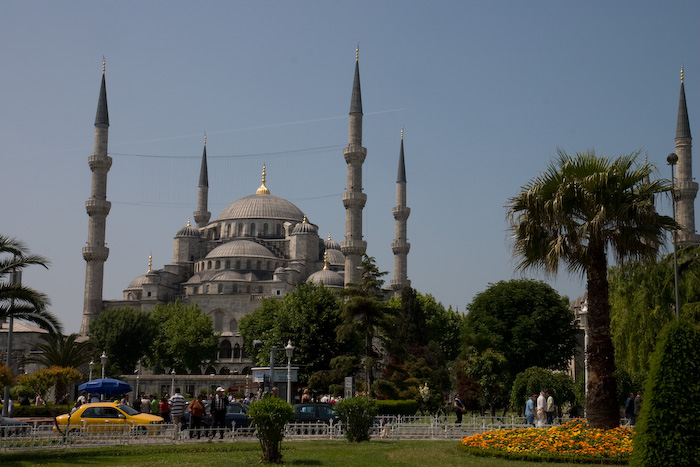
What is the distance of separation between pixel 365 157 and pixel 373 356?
26.4m

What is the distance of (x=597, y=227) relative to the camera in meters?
13.2

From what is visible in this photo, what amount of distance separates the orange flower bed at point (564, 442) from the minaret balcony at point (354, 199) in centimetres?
4022

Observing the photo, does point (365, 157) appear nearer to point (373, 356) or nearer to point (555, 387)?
point (373, 356)

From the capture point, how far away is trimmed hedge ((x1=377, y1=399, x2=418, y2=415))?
1018 inches

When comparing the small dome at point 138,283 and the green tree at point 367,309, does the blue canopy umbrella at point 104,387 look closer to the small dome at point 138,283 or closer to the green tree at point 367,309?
the green tree at point 367,309

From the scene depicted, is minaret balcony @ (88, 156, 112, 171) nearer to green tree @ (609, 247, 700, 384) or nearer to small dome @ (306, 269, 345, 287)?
small dome @ (306, 269, 345, 287)

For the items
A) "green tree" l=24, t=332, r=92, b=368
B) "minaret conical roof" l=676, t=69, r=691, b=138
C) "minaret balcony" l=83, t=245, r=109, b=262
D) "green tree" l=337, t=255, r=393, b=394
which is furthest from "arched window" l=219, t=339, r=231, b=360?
"green tree" l=337, t=255, r=393, b=394

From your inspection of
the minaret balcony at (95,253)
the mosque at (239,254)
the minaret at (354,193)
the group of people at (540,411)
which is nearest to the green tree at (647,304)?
the group of people at (540,411)

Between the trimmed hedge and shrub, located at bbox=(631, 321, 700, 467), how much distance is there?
56.0ft

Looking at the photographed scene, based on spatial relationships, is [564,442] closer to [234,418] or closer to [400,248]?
[234,418]

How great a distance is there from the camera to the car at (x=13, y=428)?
15266 millimetres

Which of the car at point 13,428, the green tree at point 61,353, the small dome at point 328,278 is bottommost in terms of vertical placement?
the car at point 13,428

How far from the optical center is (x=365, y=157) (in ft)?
176

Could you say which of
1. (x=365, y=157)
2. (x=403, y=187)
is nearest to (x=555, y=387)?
(x=365, y=157)
